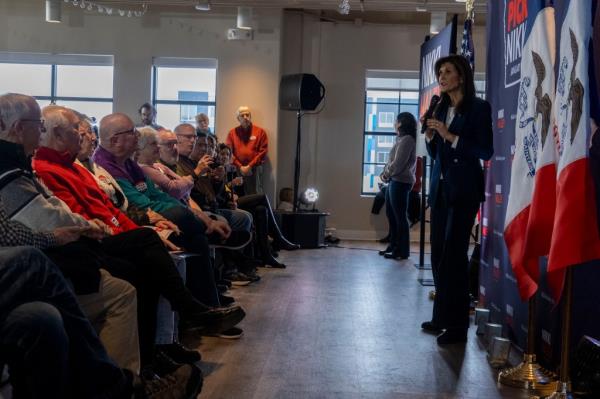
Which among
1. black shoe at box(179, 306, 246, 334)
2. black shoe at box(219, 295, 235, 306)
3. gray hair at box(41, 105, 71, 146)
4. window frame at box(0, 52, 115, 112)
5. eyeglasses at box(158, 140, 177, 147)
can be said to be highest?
window frame at box(0, 52, 115, 112)

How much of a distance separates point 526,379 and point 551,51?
1376mm

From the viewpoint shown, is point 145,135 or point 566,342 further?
point 145,135

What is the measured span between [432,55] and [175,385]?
13.5 ft

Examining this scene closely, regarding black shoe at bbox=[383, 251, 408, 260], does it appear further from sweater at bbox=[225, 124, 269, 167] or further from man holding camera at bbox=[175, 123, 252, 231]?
man holding camera at bbox=[175, 123, 252, 231]

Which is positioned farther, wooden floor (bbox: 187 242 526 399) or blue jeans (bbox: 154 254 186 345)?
blue jeans (bbox: 154 254 186 345)

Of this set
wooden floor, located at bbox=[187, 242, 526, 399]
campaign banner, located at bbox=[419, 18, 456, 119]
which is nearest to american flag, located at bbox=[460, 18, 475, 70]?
campaign banner, located at bbox=[419, 18, 456, 119]

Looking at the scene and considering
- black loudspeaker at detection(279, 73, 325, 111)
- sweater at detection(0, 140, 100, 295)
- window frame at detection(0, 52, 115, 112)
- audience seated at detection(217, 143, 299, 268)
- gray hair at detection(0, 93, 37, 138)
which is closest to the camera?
sweater at detection(0, 140, 100, 295)

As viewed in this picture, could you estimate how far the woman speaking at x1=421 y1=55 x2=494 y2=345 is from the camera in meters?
4.01

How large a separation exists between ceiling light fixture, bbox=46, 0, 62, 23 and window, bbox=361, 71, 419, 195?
13.9ft

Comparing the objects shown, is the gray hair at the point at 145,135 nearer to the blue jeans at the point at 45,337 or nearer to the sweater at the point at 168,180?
the sweater at the point at 168,180

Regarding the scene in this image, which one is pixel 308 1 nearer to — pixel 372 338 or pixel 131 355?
pixel 372 338

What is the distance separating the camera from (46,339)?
2023 mm

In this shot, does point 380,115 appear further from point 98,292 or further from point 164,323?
point 98,292

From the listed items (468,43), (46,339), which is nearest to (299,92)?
(468,43)
